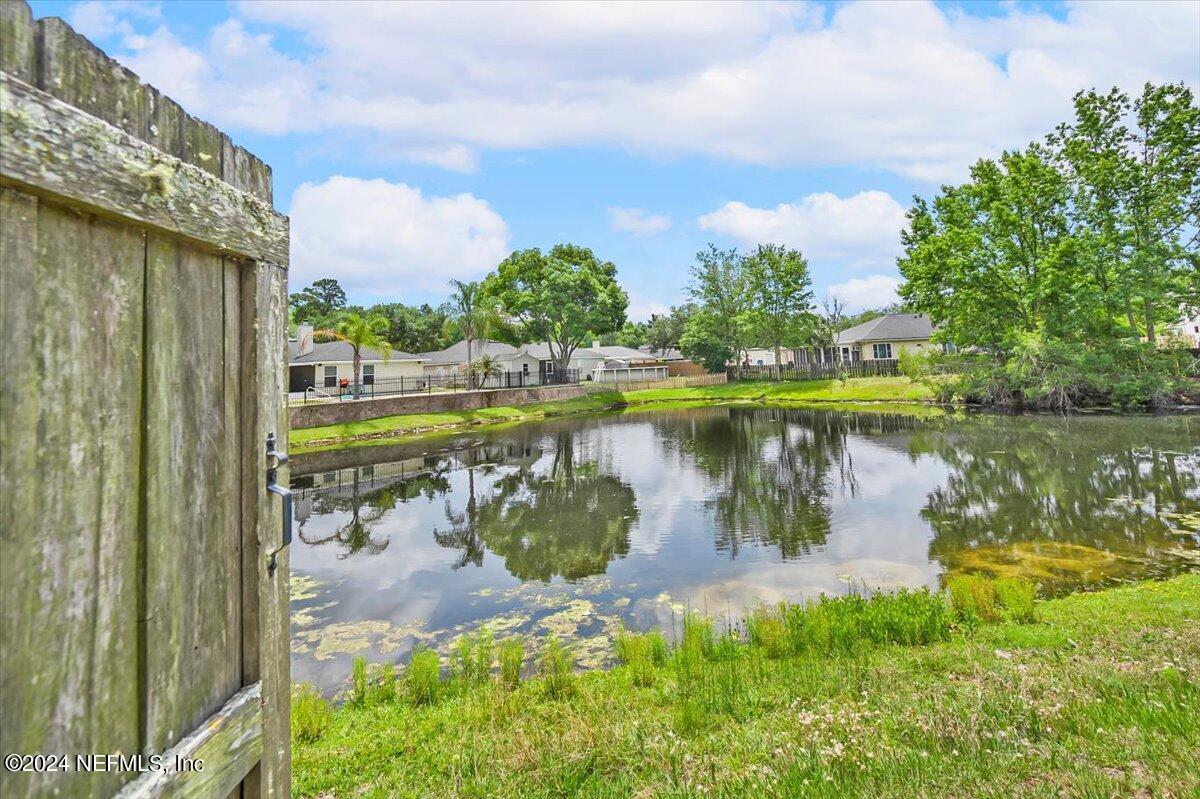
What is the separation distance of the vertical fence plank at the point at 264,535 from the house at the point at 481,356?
164 feet

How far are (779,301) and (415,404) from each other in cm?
3611

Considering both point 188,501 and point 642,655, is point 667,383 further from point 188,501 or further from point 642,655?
point 188,501

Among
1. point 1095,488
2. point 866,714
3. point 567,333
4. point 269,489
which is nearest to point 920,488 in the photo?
point 1095,488

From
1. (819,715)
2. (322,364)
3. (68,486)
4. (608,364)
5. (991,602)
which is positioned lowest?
(991,602)

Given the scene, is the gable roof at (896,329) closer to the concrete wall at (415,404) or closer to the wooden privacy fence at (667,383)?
the wooden privacy fence at (667,383)

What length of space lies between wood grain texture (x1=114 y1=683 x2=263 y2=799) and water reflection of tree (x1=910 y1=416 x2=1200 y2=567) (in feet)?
32.6

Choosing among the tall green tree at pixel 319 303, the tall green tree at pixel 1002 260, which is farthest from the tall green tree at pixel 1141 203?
the tall green tree at pixel 319 303

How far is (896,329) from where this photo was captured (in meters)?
54.1

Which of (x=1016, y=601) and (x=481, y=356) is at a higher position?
(x=481, y=356)

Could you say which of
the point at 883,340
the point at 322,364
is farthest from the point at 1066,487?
the point at 883,340

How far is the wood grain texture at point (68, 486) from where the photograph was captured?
47.7 inches

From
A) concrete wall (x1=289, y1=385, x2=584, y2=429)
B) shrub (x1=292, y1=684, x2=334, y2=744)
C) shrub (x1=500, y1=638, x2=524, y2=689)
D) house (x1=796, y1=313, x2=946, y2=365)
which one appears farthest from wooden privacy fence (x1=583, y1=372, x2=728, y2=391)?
shrub (x1=292, y1=684, x2=334, y2=744)

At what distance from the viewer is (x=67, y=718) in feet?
4.36

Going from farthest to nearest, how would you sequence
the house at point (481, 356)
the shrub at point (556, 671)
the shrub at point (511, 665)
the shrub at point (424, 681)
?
the house at point (481, 356) → the shrub at point (511, 665) → the shrub at point (424, 681) → the shrub at point (556, 671)
